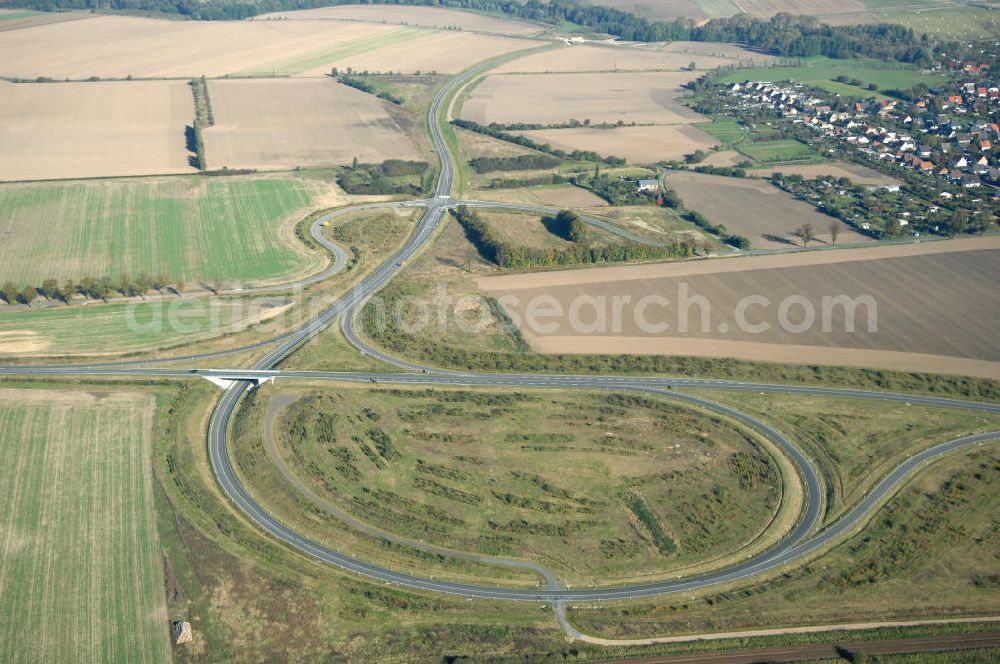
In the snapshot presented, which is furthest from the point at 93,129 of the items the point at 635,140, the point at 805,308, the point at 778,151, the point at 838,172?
the point at 838,172

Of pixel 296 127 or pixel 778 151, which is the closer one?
pixel 778 151

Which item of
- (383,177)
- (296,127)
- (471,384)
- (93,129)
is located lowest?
(471,384)

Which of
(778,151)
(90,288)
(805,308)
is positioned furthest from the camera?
(778,151)

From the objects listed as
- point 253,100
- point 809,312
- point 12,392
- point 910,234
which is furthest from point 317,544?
point 253,100

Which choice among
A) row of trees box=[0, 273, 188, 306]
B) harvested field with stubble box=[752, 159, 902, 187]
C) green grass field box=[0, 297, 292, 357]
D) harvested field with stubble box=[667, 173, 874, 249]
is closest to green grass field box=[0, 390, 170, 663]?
green grass field box=[0, 297, 292, 357]

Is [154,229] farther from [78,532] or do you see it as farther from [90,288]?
[78,532]

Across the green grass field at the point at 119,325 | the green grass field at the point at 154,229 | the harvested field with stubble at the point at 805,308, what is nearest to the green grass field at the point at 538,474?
the harvested field with stubble at the point at 805,308

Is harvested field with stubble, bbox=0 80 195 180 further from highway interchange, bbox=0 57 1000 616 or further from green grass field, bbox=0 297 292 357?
green grass field, bbox=0 297 292 357
